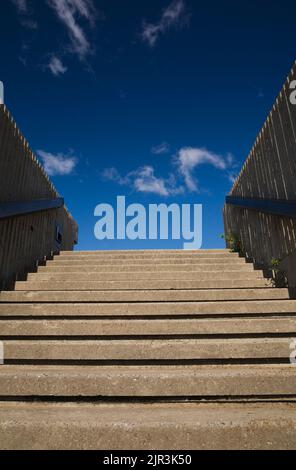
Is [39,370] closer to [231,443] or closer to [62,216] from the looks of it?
[231,443]

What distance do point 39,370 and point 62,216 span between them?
20.1 feet

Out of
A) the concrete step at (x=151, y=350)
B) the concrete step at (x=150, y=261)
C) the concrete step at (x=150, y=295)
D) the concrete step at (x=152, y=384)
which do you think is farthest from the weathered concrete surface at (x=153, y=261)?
the concrete step at (x=152, y=384)

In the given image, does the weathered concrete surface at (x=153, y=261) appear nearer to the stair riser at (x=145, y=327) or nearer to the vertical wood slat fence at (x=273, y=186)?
the vertical wood slat fence at (x=273, y=186)

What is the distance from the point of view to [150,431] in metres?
1.68

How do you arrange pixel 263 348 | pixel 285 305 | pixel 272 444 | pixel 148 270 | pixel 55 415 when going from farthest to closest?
pixel 148 270 < pixel 285 305 < pixel 263 348 < pixel 55 415 < pixel 272 444

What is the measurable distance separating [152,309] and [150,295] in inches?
16.7

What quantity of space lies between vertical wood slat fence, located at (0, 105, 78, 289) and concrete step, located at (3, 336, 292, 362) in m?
1.67

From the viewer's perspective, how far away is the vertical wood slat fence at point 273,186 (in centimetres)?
372

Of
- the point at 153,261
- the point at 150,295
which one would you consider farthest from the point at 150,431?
the point at 153,261

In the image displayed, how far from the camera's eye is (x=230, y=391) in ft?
6.71

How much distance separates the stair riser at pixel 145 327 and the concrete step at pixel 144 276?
1.36m

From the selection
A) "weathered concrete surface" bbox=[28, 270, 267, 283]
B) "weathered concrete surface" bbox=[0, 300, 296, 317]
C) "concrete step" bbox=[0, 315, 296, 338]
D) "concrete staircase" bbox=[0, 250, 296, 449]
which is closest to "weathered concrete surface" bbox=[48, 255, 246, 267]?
"weathered concrete surface" bbox=[28, 270, 267, 283]

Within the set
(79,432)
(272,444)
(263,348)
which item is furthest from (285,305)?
(79,432)

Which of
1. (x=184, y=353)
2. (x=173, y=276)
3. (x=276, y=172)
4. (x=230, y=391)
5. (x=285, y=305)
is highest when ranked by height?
(x=276, y=172)
